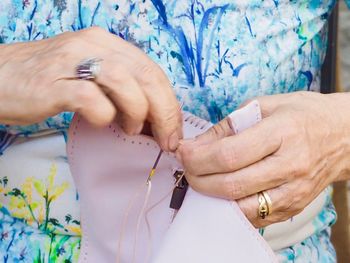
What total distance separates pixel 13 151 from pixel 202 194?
0.34 metres

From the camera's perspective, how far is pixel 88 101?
2.89ft

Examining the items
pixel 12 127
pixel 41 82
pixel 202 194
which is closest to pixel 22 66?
pixel 41 82

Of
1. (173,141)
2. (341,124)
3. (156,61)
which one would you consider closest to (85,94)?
(173,141)

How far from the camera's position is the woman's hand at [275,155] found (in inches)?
37.2

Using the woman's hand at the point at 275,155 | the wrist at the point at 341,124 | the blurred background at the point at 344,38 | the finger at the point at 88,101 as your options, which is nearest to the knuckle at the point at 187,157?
the woman's hand at the point at 275,155

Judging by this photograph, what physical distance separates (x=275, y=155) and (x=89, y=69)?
25 cm

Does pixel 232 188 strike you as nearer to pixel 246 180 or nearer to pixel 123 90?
pixel 246 180

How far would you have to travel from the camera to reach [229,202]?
964 millimetres

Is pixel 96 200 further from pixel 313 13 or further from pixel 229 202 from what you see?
pixel 313 13

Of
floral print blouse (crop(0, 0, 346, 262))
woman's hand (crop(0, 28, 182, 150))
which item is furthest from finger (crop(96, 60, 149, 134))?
floral print blouse (crop(0, 0, 346, 262))

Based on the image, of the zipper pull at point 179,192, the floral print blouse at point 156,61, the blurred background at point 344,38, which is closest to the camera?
the zipper pull at point 179,192

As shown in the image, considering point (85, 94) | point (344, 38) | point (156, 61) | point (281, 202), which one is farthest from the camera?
point (344, 38)

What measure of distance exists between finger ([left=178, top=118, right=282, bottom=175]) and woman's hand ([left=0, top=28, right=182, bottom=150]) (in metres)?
0.03

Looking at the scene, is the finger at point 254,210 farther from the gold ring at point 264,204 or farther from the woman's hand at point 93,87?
the woman's hand at point 93,87
